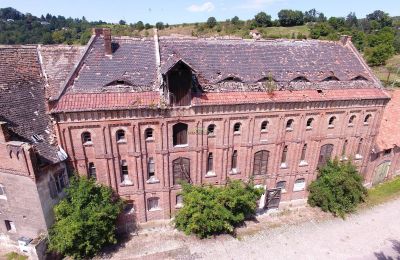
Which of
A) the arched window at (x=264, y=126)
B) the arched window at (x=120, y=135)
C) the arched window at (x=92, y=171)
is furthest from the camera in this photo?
the arched window at (x=264, y=126)

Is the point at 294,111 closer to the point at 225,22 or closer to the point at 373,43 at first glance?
the point at 373,43

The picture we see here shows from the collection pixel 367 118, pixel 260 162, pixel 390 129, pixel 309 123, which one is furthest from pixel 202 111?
pixel 390 129

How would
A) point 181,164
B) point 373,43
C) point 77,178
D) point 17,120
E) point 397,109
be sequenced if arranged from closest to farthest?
point 17,120, point 77,178, point 181,164, point 397,109, point 373,43

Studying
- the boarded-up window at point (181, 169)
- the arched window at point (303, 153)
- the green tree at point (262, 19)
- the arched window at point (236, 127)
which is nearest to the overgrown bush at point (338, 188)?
the arched window at point (303, 153)

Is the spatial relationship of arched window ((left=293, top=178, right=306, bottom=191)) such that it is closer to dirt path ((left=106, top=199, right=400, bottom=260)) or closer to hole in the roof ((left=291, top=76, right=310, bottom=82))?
dirt path ((left=106, top=199, right=400, bottom=260))

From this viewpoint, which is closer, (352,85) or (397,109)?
(352,85)

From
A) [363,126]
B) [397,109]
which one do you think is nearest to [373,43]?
[397,109]

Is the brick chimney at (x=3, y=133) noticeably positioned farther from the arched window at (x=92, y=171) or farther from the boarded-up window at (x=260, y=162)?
the boarded-up window at (x=260, y=162)

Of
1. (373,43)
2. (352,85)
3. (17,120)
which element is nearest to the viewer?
(17,120)
